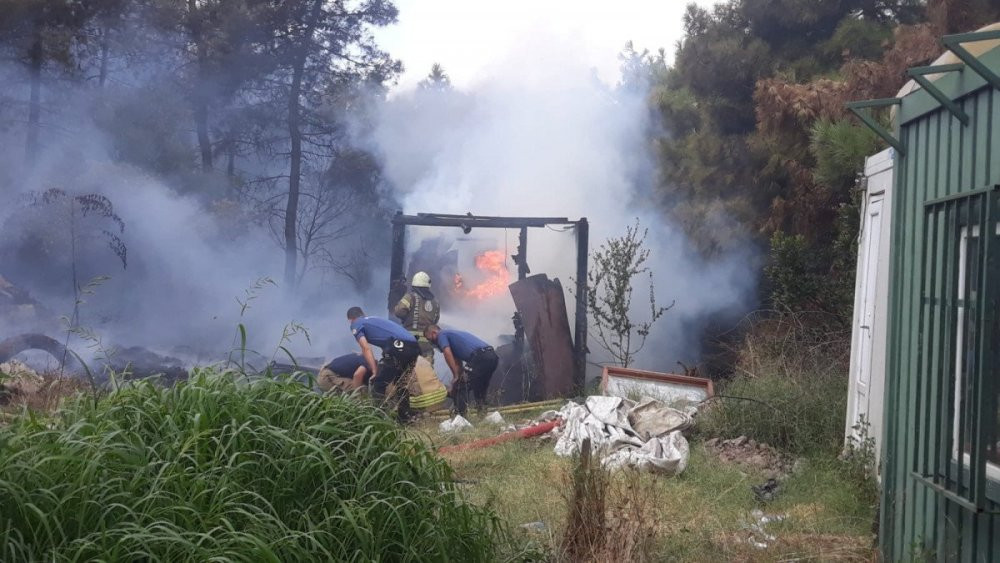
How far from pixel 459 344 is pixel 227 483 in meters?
7.98

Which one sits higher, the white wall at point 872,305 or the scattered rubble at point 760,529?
the white wall at point 872,305

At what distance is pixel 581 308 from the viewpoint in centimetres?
1308

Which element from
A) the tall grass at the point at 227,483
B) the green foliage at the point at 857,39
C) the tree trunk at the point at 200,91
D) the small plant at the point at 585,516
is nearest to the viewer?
the tall grass at the point at 227,483

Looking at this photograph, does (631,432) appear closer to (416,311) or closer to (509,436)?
(509,436)

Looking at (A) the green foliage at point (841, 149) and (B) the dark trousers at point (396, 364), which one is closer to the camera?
(A) the green foliage at point (841, 149)

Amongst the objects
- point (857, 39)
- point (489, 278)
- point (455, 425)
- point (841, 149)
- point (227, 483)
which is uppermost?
point (857, 39)

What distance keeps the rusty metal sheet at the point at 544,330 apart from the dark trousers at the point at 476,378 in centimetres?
116

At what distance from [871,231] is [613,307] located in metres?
6.09

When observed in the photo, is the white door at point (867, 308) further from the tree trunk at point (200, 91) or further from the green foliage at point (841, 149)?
the tree trunk at point (200, 91)

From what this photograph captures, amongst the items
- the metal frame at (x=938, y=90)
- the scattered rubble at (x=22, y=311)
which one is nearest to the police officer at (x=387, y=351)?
the metal frame at (x=938, y=90)

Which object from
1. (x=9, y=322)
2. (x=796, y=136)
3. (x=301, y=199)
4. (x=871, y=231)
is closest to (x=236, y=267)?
(x=301, y=199)

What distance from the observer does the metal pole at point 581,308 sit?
12961 millimetres

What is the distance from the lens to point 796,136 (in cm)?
1288

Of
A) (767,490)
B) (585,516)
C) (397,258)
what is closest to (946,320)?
(585,516)
